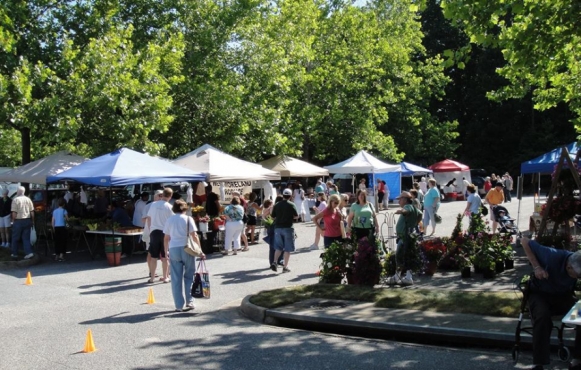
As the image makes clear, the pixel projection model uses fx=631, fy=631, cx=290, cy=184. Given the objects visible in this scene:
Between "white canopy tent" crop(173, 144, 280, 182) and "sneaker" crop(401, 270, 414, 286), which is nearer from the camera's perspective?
"sneaker" crop(401, 270, 414, 286)

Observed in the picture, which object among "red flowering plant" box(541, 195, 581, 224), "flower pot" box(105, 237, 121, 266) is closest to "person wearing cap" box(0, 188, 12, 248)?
"flower pot" box(105, 237, 121, 266)

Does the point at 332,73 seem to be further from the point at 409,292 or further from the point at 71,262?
the point at 409,292

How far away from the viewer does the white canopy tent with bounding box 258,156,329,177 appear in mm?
26500

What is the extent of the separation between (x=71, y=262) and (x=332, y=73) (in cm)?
2162

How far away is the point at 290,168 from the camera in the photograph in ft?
88.1

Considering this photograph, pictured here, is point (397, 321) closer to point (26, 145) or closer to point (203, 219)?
point (203, 219)

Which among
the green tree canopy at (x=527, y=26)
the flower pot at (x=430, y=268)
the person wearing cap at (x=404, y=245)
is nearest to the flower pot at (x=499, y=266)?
the flower pot at (x=430, y=268)

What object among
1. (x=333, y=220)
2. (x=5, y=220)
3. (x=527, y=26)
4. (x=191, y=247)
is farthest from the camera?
(x=5, y=220)

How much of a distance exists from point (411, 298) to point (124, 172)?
8.64 metres

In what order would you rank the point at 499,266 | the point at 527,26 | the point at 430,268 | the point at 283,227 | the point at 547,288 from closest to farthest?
the point at 547,288
the point at 527,26
the point at 499,266
the point at 430,268
the point at 283,227

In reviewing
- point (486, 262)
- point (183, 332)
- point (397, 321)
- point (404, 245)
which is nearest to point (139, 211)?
point (404, 245)

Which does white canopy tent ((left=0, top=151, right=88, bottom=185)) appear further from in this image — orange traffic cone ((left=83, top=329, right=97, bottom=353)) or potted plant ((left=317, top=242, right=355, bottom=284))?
orange traffic cone ((left=83, top=329, right=97, bottom=353))

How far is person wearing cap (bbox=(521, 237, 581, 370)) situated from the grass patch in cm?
227

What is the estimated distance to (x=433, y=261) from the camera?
1234cm
